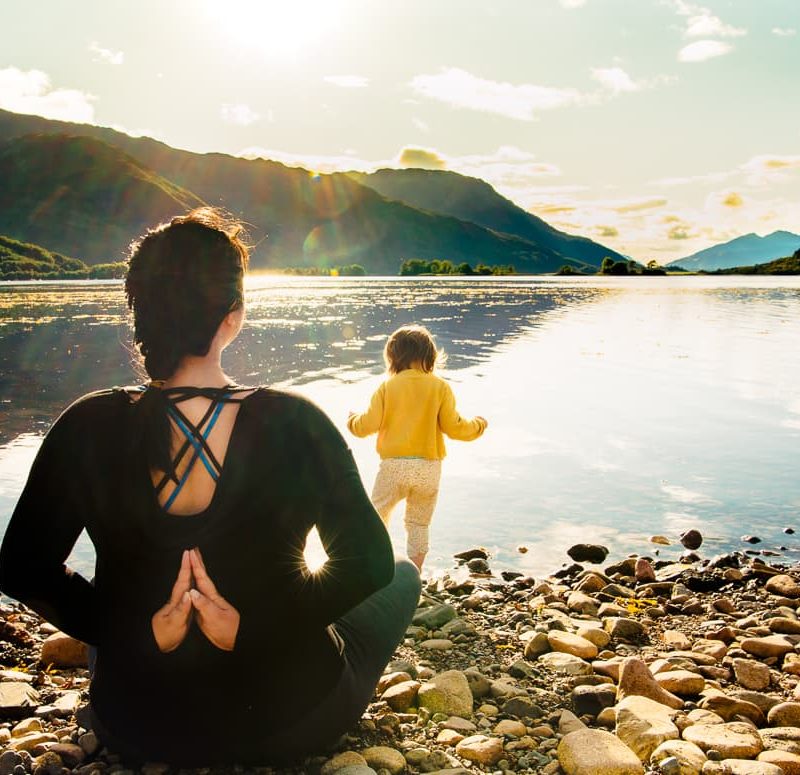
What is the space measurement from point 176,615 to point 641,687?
2.80 m

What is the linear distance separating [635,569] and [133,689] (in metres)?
5.11

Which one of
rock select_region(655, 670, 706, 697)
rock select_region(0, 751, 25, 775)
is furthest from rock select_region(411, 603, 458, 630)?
rock select_region(0, 751, 25, 775)

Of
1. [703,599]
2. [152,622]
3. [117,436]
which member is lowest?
[703,599]

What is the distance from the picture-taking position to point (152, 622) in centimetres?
286

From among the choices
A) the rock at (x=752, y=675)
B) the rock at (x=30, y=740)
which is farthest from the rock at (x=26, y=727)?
the rock at (x=752, y=675)

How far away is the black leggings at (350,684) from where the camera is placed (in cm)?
323

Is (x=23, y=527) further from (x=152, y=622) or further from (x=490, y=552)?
(x=490, y=552)

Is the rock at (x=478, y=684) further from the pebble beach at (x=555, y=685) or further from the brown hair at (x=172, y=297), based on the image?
the brown hair at (x=172, y=297)

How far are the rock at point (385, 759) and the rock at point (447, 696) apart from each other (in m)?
0.66

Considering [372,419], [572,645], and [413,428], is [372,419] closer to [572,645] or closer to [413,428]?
[413,428]

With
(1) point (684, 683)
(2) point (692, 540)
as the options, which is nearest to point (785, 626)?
(1) point (684, 683)

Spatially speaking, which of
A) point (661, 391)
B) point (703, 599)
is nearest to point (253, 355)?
point (661, 391)

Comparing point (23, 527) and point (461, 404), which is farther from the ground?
point (23, 527)

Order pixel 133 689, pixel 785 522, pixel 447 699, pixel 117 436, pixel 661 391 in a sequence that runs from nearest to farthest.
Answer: pixel 117 436, pixel 133 689, pixel 447 699, pixel 785 522, pixel 661 391
